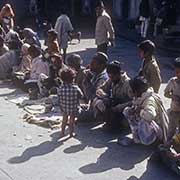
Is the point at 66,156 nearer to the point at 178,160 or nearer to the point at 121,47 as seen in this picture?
the point at 178,160

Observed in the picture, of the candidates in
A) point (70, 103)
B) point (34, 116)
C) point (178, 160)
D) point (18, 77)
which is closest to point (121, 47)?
point (18, 77)

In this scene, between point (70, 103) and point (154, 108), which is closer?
point (154, 108)

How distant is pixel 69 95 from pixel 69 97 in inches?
1.3

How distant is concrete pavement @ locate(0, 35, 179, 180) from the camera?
22.8 ft

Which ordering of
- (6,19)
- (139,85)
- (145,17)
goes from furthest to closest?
(145,17) → (6,19) → (139,85)

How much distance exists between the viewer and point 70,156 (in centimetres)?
764

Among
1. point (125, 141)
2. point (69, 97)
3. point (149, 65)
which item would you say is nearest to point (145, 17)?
point (149, 65)

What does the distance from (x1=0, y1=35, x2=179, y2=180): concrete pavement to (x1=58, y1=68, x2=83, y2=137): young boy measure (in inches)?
16.6

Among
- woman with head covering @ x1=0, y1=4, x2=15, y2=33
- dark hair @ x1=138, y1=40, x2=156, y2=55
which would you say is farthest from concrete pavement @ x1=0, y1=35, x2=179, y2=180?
woman with head covering @ x1=0, y1=4, x2=15, y2=33

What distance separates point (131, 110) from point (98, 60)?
62.6 inches

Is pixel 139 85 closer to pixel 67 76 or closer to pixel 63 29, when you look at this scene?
pixel 67 76

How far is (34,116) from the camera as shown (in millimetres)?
9586

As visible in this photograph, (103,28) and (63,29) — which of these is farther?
(63,29)

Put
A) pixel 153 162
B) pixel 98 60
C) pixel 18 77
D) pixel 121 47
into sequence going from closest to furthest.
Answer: pixel 153 162 → pixel 98 60 → pixel 18 77 → pixel 121 47
